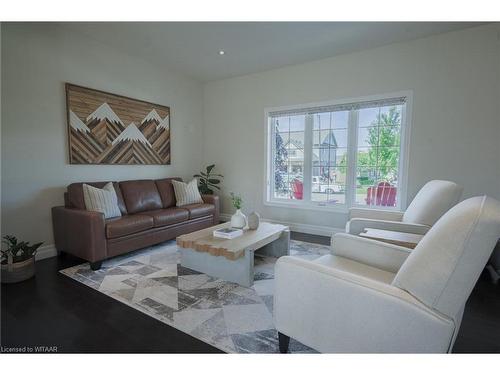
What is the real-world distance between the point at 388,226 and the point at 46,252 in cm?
375

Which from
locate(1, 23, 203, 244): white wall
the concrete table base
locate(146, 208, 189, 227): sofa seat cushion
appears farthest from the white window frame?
locate(1, 23, 203, 244): white wall

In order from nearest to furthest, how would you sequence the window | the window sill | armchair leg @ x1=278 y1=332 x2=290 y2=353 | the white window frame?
armchair leg @ x1=278 y1=332 x2=290 y2=353 → the white window frame → the window → the window sill

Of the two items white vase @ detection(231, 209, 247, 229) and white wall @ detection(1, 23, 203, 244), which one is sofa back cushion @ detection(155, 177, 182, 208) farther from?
white vase @ detection(231, 209, 247, 229)

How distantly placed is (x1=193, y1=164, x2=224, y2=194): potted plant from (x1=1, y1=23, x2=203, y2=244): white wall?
147 cm

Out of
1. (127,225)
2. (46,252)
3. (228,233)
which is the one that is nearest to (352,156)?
(228,233)

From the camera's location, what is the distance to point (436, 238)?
40.5 inches

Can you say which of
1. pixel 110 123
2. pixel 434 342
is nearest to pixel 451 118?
pixel 434 342

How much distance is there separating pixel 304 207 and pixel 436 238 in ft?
10.5

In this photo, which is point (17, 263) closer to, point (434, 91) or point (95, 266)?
point (95, 266)

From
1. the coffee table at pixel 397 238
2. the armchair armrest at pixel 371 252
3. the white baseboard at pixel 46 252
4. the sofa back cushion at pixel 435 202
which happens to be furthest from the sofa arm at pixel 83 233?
the sofa back cushion at pixel 435 202

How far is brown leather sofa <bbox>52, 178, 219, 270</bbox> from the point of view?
2652 mm

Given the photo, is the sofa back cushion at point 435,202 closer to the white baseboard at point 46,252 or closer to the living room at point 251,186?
the living room at point 251,186

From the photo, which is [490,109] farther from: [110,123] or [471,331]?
[110,123]

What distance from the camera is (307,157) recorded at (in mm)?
4199
